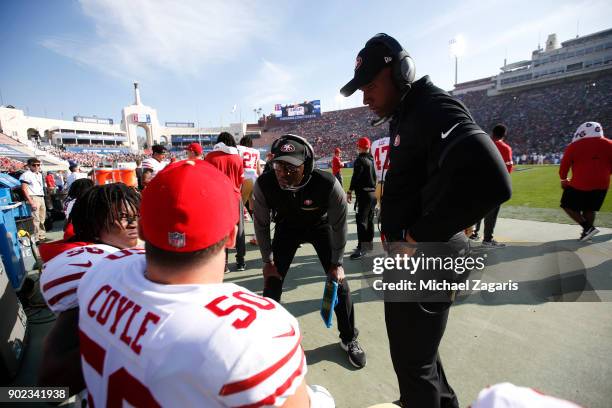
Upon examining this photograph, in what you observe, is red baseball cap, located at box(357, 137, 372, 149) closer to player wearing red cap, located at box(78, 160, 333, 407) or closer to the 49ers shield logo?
player wearing red cap, located at box(78, 160, 333, 407)

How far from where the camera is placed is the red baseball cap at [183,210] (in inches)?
32.8

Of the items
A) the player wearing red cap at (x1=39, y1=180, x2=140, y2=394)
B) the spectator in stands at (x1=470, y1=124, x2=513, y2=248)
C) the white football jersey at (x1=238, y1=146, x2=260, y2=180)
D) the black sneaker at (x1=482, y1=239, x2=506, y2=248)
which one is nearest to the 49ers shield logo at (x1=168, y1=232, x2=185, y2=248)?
the player wearing red cap at (x1=39, y1=180, x2=140, y2=394)

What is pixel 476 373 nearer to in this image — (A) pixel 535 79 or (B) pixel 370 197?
(B) pixel 370 197

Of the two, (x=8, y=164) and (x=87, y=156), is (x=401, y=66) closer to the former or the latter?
(x=8, y=164)

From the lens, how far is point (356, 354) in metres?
2.44

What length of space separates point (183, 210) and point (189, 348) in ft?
1.17

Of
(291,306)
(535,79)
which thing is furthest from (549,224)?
(535,79)

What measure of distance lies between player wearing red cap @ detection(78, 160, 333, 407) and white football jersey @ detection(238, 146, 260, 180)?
5182mm

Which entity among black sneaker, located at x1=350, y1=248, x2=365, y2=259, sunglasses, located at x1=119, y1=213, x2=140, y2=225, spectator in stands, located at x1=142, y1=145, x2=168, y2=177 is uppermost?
spectator in stands, located at x1=142, y1=145, x2=168, y2=177

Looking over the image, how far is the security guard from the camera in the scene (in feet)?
8.09

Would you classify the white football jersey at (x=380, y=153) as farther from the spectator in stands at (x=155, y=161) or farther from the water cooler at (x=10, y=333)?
the water cooler at (x=10, y=333)

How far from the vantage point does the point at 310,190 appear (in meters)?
2.59

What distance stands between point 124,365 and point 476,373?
8.14 feet

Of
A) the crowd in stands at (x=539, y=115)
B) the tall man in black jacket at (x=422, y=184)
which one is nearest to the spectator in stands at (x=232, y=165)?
the tall man in black jacket at (x=422, y=184)
